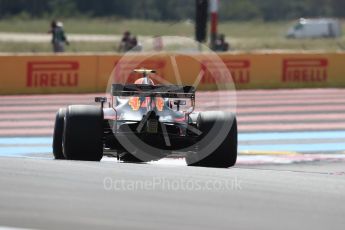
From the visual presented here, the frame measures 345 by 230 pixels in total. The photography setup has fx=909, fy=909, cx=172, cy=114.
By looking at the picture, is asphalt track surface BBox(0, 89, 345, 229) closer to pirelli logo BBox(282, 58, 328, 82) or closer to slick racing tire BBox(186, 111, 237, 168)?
slick racing tire BBox(186, 111, 237, 168)

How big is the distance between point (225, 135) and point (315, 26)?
55.6 meters

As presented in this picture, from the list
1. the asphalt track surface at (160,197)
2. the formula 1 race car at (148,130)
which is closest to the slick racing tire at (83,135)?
the formula 1 race car at (148,130)

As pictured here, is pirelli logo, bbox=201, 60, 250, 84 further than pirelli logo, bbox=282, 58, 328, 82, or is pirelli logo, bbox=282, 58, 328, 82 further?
pirelli logo, bbox=282, 58, 328, 82

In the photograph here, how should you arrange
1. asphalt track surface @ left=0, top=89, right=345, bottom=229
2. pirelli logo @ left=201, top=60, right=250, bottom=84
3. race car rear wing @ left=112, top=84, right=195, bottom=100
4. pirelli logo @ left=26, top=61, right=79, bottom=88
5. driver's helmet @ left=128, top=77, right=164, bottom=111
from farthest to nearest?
pirelli logo @ left=201, top=60, right=250, bottom=84
pirelli logo @ left=26, top=61, right=79, bottom=88
driver's helmet @ left=128, top=77, right=164, bottom=111
race car rear wing @ left=112, top=84, right=195, bottom=100
asphalt track surface @ left=0, top=89, right=345, bottom=229

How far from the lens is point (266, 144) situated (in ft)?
51.8

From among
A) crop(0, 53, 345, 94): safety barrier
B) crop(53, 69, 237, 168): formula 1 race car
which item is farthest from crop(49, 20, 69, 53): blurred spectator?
crop(53, 69, 237, 168): formula 1 race car

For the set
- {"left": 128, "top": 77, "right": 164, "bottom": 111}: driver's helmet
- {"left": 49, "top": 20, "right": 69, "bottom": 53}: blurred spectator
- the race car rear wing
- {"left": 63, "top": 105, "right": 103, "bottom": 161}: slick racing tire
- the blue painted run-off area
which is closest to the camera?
{"left": 63, "top": 105, "right": 103, "bottom": 161}: slick racing tire

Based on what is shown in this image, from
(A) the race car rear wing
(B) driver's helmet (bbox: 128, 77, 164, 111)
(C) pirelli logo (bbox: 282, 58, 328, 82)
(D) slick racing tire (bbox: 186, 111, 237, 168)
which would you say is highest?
(A) the race car rear wing

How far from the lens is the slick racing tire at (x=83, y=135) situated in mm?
10359

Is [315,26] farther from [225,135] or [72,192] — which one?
[72,192]

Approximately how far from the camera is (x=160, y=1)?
67.1 m

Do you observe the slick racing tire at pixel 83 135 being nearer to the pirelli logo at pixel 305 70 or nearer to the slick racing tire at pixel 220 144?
the slick racing tire at pixel 220 144

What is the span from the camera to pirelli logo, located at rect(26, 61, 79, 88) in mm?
23062

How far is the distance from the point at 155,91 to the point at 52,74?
13.0 m
